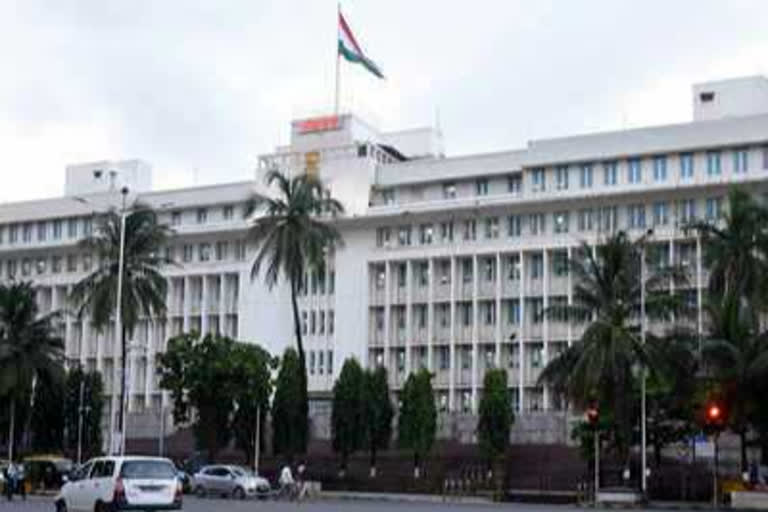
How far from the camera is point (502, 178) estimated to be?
9325 centimetres

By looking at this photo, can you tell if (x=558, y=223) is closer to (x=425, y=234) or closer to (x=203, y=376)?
(x=425, y=234)

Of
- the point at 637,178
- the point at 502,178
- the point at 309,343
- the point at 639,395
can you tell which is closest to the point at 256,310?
the point at 309,343

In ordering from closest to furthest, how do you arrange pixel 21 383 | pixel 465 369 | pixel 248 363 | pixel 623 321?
pixel 623 321 < pixel 248 363 < pixel 21 383 < pixel 465 369

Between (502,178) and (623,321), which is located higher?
(502,178)

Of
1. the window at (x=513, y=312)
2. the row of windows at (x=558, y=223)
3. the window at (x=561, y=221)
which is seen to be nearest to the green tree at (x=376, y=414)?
the window at (x=513, y=312)

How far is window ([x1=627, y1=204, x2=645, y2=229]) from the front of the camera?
8567 centimetres

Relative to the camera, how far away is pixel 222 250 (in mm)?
103812

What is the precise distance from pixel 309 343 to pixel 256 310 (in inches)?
234

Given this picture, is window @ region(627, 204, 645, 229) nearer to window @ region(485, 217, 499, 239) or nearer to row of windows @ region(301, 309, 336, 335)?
window @ region(485, 217, 499, 239)

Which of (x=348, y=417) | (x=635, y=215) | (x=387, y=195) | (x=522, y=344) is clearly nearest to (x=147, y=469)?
(x=348, y=417)

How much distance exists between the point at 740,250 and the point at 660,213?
26.6 metres

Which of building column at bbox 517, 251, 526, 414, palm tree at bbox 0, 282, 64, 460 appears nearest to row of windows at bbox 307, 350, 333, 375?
building column at bbox 517, 251, 526, 414

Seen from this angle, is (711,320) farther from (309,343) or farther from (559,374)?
(309,343)

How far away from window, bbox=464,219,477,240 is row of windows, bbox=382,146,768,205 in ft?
6.78
